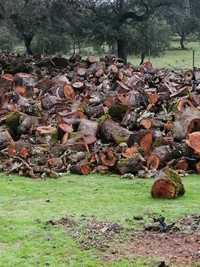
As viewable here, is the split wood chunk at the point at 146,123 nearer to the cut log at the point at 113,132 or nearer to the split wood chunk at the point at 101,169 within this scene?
the cut log at the point at 113,132

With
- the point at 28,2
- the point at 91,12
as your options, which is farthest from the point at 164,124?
the point at 91,12

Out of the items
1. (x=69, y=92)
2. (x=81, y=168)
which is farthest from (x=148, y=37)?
(x=81, y=168)

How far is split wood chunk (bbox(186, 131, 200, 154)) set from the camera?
10.6m

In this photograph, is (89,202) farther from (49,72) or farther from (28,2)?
(28,2)

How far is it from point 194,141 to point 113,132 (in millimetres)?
1739

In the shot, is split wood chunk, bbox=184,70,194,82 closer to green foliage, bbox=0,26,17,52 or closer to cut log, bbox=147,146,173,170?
cut log, bbox=147,146,173,170

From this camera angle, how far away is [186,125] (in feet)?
37.7

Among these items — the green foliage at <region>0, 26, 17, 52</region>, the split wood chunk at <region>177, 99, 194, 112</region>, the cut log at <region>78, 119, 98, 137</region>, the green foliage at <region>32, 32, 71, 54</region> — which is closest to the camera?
the cut log at <region>78, 119, 98, 137</region>

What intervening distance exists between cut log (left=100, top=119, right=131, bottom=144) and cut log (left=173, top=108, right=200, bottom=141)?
92 cm

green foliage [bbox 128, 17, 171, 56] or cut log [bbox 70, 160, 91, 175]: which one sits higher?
green foliage [bbox 128, 17, 171, 56]

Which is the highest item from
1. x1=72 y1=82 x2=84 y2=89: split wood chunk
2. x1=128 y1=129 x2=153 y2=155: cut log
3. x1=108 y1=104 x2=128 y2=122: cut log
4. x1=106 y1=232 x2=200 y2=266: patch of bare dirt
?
x1=72 y1=82 x2=84 y2=89: split wood chunk

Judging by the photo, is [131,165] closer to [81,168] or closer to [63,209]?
[81,168]

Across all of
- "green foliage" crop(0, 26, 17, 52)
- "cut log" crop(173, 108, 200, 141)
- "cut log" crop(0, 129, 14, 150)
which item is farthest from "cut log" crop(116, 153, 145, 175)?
"green foliage" crop(0, 26, 17, 52)

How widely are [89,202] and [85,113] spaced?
4.73 m
